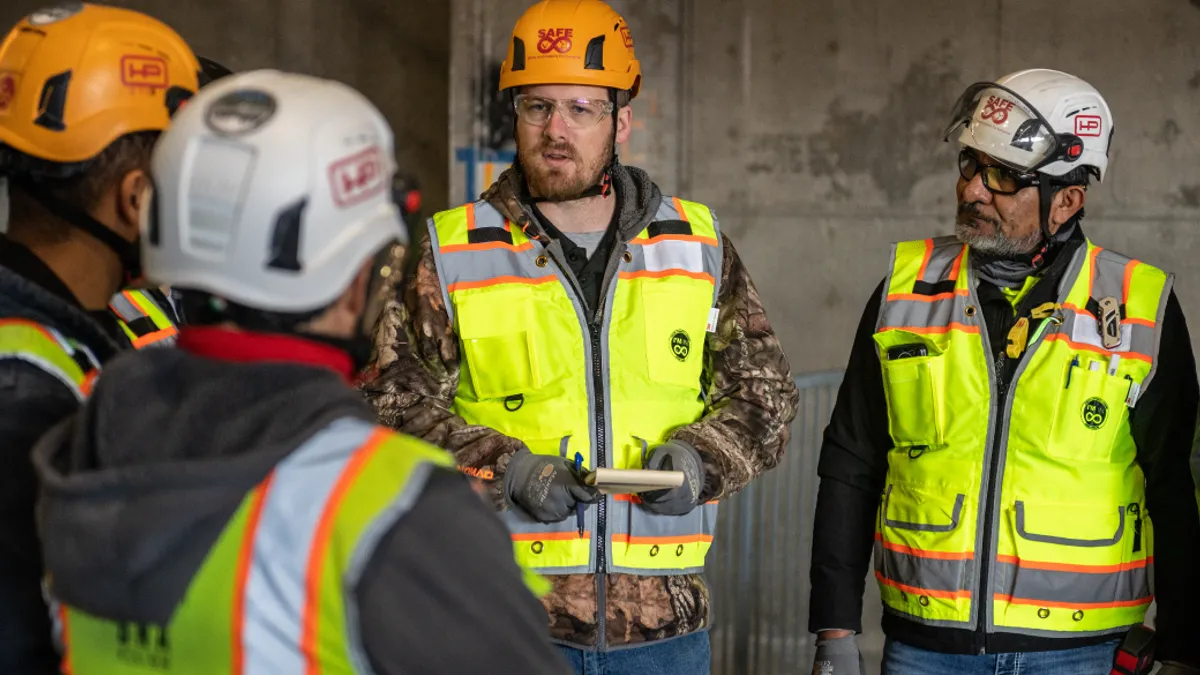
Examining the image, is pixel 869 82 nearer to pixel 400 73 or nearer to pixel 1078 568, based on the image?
pixel 400 73

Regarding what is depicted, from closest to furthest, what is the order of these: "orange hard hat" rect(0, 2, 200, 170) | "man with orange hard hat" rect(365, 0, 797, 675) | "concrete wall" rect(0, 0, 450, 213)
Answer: "orange hard hat" rect(0, 2, 200, 170) → "man with orange hard hat" rect(365, 0, 797, 675) → "concrete wall" rect(0, 0, 450, 213)

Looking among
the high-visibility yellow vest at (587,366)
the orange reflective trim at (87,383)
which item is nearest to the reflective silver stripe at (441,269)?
the high-visibility yellow vest at (587,366)

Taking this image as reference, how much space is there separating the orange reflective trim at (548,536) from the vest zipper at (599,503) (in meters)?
0.04

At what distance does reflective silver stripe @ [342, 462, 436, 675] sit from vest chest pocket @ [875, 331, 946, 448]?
1935mm

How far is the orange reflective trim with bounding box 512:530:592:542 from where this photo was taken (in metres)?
2.81

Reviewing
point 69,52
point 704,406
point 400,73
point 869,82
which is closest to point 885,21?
point 869,82

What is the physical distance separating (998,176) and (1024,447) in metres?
0.71

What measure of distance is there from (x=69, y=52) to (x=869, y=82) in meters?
3.96

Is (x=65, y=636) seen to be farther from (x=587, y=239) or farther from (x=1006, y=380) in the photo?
(x=1006, y=380)

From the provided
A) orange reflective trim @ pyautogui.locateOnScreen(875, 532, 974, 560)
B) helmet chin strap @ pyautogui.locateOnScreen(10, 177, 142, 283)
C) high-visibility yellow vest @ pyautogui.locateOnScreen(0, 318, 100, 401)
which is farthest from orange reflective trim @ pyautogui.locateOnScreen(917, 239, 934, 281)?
high-visibility yellow vest @ pyautogui.locateOnScreen(0, 318, 100, 401)

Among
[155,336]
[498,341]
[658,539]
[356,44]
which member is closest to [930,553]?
[658,539]

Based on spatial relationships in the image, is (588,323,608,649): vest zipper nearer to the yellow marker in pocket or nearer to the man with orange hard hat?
the man with orange hard hat

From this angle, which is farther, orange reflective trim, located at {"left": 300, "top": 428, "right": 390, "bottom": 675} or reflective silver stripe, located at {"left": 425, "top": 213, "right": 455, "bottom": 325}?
reflective silver stripe, located at {"left": 425, "top": 213, "right": 455, "bottom": 325}

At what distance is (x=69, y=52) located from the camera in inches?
78.4
